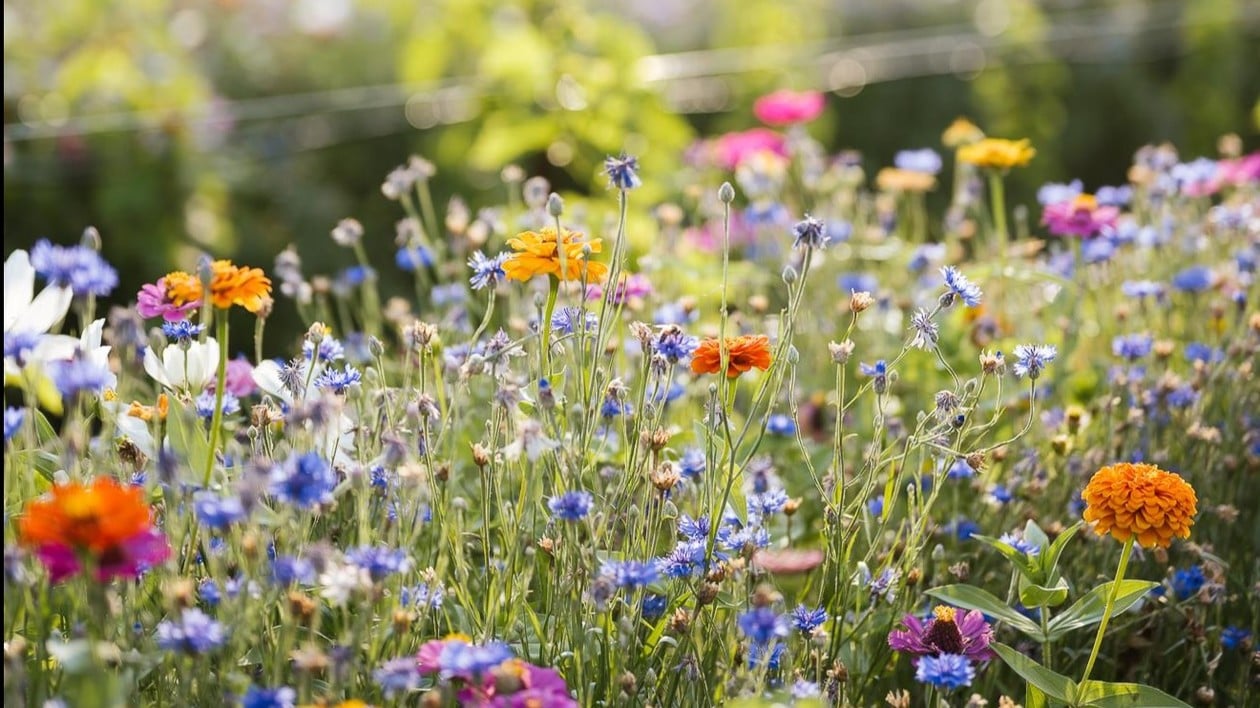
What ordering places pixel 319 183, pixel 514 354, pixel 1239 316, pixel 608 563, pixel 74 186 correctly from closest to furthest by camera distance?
1. pixel 608 563
2. pixel 514 354
3. pixel 1239 316
4. pixel 74 186
5. pixel 319 183

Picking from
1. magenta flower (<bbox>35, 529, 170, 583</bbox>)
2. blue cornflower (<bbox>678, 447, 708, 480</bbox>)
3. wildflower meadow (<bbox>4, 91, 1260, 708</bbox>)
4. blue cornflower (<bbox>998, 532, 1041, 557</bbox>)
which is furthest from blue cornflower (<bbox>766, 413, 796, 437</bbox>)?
magenta flower (<bbox>35, 529, 170, 583</bbox>)

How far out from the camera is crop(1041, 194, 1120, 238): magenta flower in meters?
2.31

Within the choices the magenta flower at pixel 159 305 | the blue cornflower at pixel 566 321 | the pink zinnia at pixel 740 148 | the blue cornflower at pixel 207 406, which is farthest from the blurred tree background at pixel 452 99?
the magenta flower at pixel 159 305

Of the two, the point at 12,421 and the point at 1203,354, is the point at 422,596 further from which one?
the point at 1203,354

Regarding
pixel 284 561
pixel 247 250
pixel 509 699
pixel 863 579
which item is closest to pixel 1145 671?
pixel 863 579

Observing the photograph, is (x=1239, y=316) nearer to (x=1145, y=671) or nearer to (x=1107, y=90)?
(x=1145, y=671)

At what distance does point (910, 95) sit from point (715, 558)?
4.45m

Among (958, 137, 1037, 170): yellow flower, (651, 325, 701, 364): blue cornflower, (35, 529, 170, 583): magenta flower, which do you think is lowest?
(35, 529, 170, 583): magenta flower

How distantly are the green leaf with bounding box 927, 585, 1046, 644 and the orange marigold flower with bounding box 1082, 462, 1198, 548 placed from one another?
0.14m

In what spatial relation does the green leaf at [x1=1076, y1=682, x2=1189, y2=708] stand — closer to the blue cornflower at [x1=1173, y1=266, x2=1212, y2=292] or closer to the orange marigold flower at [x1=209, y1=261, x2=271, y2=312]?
the orange marigold flower at [x1=209, y1=261, x2=271, y2=312]

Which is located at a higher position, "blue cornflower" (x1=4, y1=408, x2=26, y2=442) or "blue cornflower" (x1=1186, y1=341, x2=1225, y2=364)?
"blue cornflower" (x1=1186, y1=341, x2=1225, y2=364)

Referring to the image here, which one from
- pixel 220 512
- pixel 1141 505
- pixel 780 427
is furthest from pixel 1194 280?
pixel 220 512

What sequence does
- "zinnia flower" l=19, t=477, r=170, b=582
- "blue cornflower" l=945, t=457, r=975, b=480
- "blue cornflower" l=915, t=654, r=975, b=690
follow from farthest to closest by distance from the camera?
"blue cornflower" l=945, t=457, r=975, b=480 < "blue cornflower" l=915, t=654, r=975, b=690 < "zinnia flower" l=19, t=477, r=170, b=582

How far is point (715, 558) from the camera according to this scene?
1553mm
